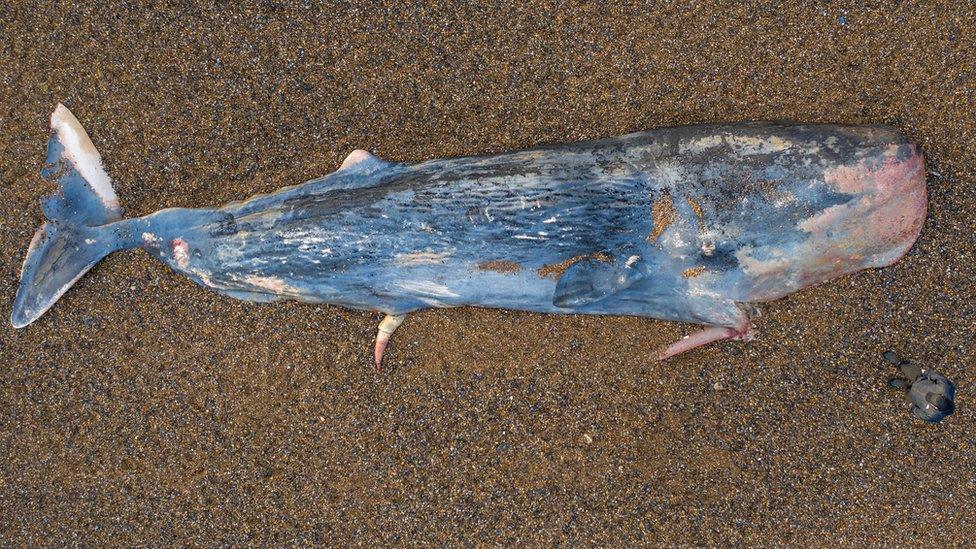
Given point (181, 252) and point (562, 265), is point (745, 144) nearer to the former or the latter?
point (562, 265)

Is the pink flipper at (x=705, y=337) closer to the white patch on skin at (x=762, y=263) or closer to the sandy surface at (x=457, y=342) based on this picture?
the sandy surface at (x=457, y=342)

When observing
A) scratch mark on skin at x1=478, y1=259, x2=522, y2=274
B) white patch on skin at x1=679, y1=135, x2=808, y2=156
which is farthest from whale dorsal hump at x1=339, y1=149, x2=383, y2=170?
white patch on skin at x1=679, y1=135, x2=808, y2=156

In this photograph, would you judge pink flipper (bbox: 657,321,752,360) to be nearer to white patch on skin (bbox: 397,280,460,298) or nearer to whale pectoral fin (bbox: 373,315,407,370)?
white patch on skin (bbox: 397,280,460,298)

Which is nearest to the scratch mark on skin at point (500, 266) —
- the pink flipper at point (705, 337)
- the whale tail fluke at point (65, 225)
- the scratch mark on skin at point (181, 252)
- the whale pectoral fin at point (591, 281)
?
the whale pectoral fin at point (591, 281)

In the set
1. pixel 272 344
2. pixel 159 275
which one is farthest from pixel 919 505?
pixel 159 275

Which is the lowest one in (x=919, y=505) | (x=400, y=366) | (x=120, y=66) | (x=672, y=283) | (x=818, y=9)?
(x=919, y=505)

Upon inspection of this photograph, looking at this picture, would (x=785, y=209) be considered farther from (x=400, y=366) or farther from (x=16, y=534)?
(x=16, y=534)
